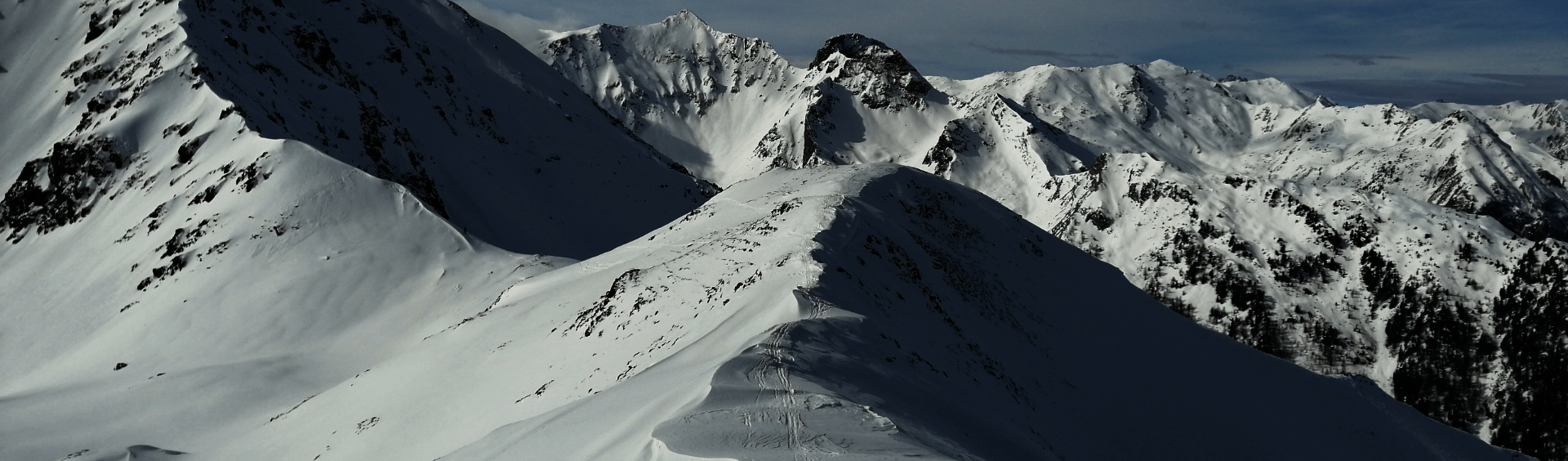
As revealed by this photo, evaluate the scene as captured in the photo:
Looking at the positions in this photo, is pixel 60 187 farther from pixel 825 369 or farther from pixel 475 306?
pixel 825 369

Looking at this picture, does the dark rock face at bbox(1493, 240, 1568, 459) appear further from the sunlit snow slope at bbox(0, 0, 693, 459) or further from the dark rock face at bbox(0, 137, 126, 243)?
the dark rock face at bbox(0, 137, 126, 243)

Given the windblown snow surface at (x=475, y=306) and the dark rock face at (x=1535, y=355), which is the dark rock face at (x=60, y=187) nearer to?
the windblown snow surface at (x=475, y=306)

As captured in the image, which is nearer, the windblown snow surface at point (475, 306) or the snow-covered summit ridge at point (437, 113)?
the windblown snow surface at point (475, 306)

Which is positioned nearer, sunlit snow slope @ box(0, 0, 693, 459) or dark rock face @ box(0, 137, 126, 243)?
sunlit snow slope @ box(0, 0, 693, 459)

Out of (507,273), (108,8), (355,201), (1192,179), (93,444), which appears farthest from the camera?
(1192,179)

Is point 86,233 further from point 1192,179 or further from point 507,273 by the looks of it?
point 1192,179

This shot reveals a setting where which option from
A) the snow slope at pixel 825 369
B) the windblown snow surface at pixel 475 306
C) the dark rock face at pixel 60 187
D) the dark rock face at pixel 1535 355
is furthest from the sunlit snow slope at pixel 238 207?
the dark rock face at pixel 1535 355

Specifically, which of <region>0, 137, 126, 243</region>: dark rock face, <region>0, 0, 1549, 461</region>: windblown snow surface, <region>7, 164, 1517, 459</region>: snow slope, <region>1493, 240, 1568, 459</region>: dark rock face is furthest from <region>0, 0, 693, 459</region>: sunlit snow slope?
<region>1493, 240, 1568, 459</region>: dark rock face

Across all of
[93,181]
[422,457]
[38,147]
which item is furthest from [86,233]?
[422,457]
